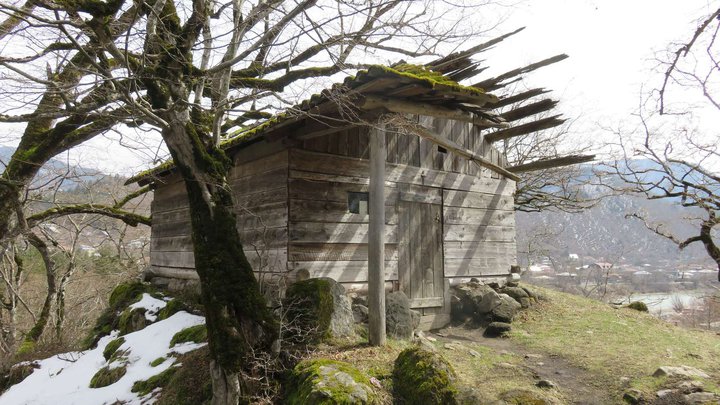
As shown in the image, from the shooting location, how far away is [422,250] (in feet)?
27.0

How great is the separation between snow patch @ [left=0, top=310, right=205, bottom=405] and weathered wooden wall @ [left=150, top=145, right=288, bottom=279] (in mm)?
1632

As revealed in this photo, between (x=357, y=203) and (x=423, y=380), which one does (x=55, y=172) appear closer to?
(x=357, y=203)

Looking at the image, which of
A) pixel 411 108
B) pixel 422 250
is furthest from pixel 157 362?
pixel 411 108

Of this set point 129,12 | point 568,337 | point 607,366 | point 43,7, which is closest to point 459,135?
point 568,337

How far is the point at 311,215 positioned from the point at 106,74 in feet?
11.2

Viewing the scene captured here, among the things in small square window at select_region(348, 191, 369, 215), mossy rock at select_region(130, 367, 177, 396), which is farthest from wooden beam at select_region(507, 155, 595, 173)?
mossy rock at select_region(130, 367, 177, 396)

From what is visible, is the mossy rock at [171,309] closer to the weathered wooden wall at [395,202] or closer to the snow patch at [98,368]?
the snow patch at [98,368]

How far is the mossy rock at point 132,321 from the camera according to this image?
862 cm

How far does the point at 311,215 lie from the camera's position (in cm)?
691

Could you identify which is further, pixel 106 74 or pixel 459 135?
pixel 459 135

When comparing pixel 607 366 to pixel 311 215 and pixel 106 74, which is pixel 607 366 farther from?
pixel 106 74

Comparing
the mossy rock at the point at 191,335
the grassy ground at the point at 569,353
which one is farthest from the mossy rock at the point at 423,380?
the mossy rock at the point at 191,335

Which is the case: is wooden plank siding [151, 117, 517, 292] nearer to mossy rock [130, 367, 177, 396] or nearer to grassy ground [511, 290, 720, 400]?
grassy ground [511, 290, 720, 400]

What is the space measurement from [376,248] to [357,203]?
5.62ft
